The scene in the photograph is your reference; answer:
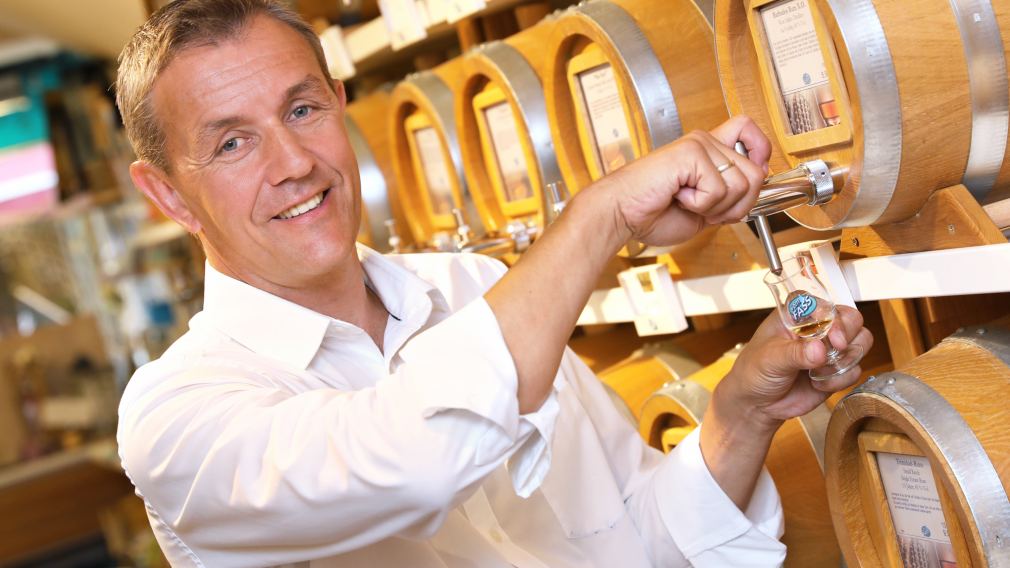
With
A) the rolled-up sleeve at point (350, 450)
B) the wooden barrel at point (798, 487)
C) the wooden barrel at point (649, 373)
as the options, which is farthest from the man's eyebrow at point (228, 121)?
the wooden barrel at point (649, 373)

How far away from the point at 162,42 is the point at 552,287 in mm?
874

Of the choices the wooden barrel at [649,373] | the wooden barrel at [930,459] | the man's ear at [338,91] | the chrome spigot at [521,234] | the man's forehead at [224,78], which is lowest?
the wooden barrel at [649,373]

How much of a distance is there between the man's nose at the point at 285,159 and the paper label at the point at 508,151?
0.85 metres

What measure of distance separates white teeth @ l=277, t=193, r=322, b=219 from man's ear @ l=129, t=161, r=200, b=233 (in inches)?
8.8

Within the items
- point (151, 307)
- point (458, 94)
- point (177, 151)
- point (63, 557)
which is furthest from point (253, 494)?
point (63, 557)

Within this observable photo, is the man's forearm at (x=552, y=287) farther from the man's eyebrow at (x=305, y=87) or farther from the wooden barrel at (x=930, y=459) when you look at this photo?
the man's eyebrow at (x=305, y=87)

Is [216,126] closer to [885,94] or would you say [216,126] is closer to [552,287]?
[552,287]

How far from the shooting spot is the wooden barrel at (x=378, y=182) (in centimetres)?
327

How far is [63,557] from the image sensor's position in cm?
916

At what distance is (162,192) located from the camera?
1924 mm

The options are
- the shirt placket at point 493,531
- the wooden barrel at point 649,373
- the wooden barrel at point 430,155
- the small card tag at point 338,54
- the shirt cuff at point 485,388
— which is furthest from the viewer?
the small card tag at point 338,54

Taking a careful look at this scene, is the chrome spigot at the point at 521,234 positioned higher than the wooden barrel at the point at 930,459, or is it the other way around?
the chrome spigot at the point at 521,234

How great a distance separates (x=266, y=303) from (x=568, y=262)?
0.75m

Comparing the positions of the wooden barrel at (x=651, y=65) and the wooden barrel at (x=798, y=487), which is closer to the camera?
the wooden barrel at (x=651, y=65)
